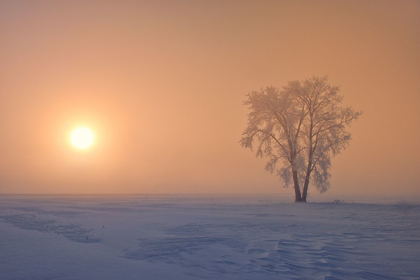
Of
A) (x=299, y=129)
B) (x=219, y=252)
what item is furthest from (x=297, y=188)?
(x=219, y=252)

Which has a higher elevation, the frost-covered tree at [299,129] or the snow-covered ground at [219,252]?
the frost-covered tree at [299,129]

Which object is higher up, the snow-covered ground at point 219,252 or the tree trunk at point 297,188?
the tree trunk at point 297,188

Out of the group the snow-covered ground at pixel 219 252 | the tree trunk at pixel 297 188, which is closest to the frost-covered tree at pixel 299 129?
the tree trunk at pixel 297 188

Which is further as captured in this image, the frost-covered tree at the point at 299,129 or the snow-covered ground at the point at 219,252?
the frost-covered tree at the point at 299,129

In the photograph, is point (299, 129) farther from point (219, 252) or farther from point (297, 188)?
point (219, 252)

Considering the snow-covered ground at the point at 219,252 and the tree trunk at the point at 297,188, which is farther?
the tree trunk at the point at 297,188

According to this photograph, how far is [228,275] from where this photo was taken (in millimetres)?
5559

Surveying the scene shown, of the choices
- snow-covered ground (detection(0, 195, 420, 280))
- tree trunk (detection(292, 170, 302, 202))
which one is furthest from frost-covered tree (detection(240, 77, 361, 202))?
snow-covered ground (detection(0, 195, 420, 280))

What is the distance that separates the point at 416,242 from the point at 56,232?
34.4ft

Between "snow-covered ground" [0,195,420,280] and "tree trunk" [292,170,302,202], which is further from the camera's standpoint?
"tree trunk" [292,170,302,202]

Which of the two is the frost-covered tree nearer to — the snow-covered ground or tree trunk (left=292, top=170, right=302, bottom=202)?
tree trunk (left=292, top=170, right=302, bottom=202)

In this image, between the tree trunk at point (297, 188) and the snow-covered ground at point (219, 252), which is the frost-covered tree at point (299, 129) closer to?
the tree trunk at point (297, 188)

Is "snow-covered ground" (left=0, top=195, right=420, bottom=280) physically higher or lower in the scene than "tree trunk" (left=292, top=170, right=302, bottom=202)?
lower

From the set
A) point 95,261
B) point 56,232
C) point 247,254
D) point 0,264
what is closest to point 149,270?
point 95,261
